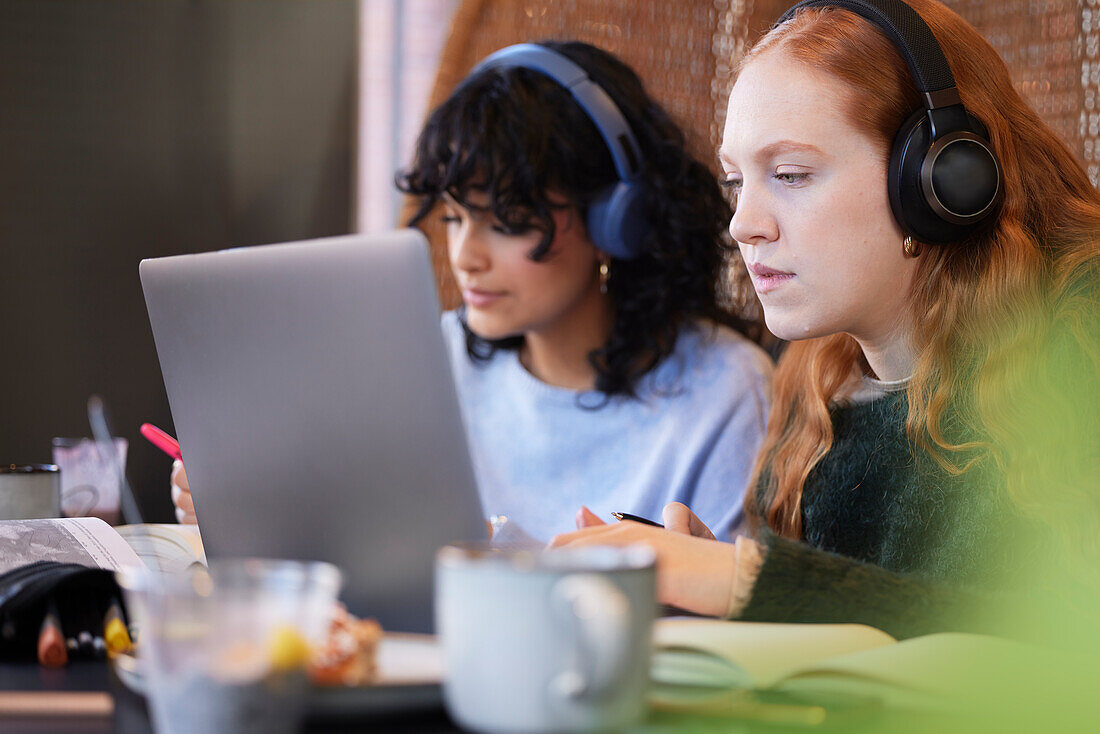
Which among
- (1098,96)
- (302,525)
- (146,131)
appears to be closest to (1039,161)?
(1098,96)

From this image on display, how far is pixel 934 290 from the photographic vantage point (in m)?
A: 0.88

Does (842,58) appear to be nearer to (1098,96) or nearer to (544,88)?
(544,88)

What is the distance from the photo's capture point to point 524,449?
4.42ft

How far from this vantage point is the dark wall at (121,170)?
1466mm

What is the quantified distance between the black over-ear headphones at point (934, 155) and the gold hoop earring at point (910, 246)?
0.01m

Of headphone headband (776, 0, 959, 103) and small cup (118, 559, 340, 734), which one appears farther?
headphone headband (776, 0, 959, 103)

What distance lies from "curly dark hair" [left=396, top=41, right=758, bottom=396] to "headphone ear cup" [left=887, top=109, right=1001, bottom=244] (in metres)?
0.51

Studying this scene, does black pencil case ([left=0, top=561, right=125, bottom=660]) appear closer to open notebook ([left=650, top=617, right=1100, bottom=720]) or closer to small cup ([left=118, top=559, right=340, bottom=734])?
small cup ([left=118, top=559, right=340, bottom=734])

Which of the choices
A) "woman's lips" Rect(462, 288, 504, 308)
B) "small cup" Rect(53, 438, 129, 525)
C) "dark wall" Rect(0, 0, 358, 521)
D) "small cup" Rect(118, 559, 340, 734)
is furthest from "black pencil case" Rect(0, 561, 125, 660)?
"dark wall" Rect(0, 0, 358, 521)

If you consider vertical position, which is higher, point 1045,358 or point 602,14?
point 602,14

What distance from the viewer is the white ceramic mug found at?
35cm

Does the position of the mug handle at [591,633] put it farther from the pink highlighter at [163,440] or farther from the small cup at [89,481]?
the small cup at [89,481]

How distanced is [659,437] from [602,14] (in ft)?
2.71

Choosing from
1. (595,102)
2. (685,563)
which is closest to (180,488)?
(685,563)
